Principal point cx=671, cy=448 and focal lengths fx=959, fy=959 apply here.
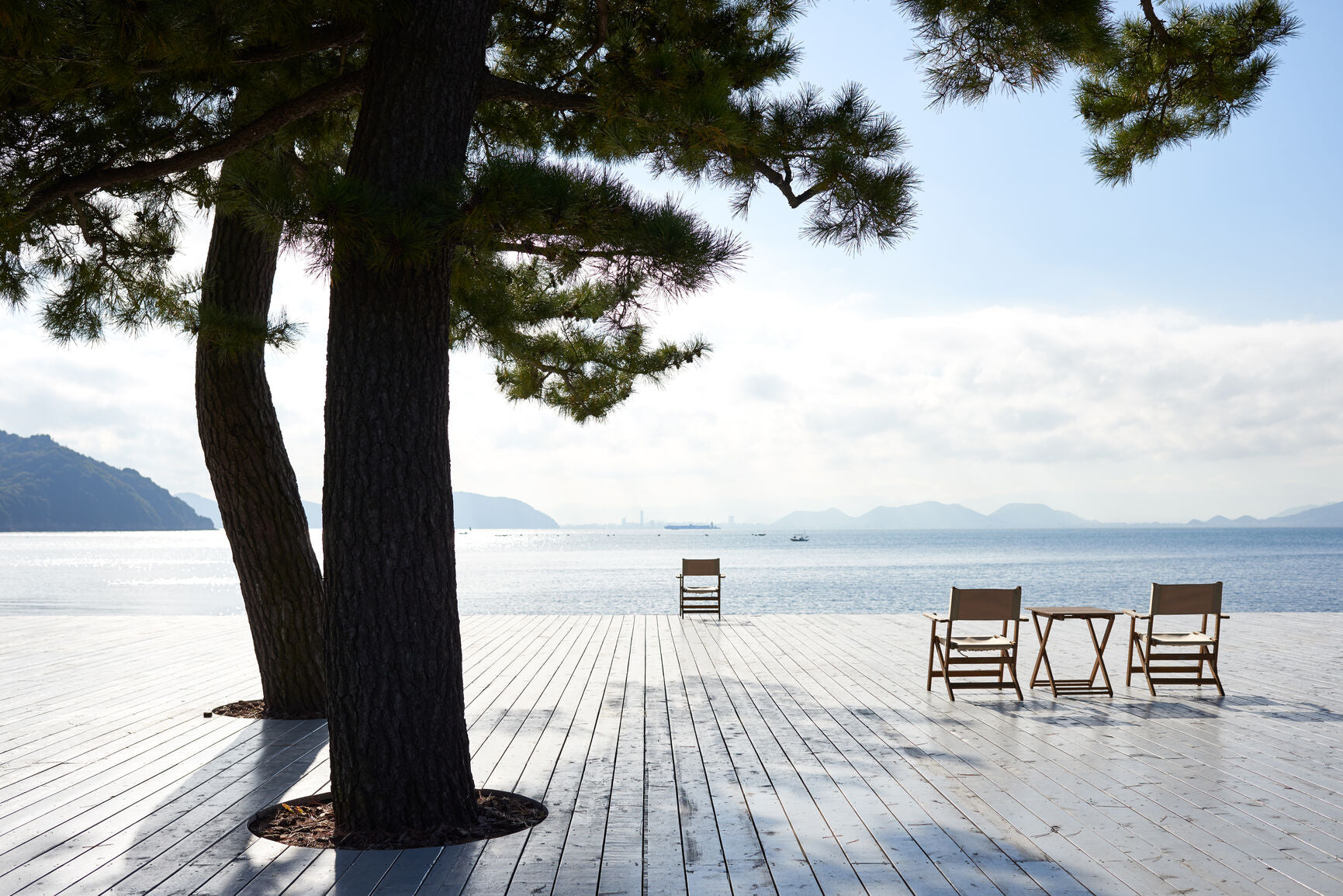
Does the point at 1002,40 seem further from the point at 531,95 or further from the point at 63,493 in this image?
the point at 63,493

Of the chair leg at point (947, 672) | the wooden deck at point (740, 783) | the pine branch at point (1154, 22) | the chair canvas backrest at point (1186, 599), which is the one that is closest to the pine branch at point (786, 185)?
the pine branch at point (1154, 22)

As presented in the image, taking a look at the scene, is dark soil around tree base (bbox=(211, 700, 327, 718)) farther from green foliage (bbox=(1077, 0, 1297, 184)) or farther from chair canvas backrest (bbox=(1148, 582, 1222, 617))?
green foliage (bbox=(1077, 0, 1297, 184))

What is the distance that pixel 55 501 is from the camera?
350 ft

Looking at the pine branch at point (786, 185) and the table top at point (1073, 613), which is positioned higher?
the pine branch at point (786, 185)

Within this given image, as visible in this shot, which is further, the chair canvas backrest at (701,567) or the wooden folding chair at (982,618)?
the chair canvas backrest at (701,567)

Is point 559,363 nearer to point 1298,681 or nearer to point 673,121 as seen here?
point 673,121

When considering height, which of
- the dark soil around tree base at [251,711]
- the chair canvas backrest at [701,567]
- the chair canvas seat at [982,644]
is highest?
the chair canvas backrest at [701,567]

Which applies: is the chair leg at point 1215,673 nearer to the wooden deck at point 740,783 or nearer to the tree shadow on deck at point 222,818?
the wooden deck at point 740,783

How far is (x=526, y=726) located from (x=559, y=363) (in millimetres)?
3065

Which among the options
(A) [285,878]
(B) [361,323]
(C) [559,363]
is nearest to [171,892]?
(A) [285,878]

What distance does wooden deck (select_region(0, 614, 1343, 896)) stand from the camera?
112 inches

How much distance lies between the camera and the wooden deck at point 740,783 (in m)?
2.85

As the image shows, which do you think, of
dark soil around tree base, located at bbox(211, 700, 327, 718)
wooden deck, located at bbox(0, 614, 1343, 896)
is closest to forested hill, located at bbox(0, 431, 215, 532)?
wooden deck, located at bbox(0, 614, 1343, 896)

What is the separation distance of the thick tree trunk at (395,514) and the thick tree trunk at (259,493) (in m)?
2.19
